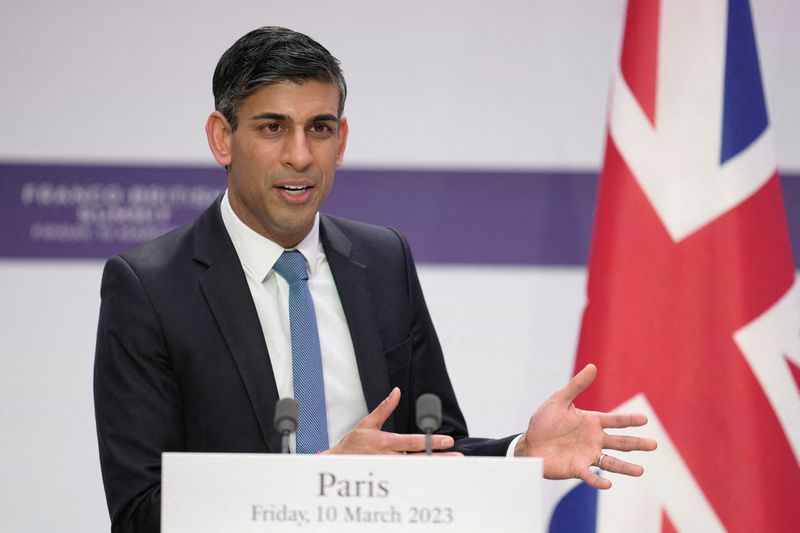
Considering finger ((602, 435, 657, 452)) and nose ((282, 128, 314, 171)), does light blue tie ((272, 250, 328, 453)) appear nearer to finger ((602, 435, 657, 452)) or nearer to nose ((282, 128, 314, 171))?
nose ((282, 128, 314, 171))

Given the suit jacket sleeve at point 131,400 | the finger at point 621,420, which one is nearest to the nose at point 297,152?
the suit jacket sleeve at point 131,400

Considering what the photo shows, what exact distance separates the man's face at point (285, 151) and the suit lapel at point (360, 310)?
0.63 ft

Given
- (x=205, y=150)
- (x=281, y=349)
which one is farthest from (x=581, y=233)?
(x=281, y=349)

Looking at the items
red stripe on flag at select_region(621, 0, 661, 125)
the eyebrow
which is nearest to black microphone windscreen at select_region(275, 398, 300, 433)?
the eyebrow

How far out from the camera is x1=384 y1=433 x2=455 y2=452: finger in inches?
80.0

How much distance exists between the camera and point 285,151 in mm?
2559

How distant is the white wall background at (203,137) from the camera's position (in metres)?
4.30

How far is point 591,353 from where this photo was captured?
3.55 m

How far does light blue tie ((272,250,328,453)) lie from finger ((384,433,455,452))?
1.63 feet

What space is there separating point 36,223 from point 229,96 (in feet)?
6.62

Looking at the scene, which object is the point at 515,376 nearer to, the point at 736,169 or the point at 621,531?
the point at 621,531

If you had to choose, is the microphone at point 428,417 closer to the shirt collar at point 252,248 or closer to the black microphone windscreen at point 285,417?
the black microphone windscreen at point 285,417

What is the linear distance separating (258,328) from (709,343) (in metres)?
1.58

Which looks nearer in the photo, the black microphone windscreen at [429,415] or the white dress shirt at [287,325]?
the black microphone windscreen at [429,415]
